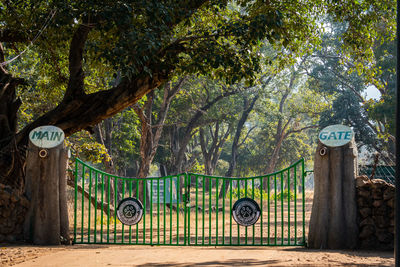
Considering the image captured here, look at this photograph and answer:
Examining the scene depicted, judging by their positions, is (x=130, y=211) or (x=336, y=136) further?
(x=130, y=211)

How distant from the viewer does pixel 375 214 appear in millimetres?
9227

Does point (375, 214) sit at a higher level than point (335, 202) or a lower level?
lower

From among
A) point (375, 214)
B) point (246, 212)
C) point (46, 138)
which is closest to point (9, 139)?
point (46, 138)

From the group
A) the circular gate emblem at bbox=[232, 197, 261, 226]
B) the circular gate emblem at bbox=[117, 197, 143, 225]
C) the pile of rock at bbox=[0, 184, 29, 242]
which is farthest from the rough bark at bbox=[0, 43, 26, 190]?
the circular gate emblem at bbox=[232, 197, 261, 226]

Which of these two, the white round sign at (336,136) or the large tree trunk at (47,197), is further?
the large tree trunk at (47,197)

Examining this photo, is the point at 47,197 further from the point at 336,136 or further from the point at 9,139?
the point at 336,136

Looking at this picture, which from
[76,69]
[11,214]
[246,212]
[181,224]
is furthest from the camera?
[181,224]

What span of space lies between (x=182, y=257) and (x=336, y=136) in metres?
3.55

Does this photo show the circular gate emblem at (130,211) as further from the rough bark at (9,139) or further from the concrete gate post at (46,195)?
the rough bark at (9,139)

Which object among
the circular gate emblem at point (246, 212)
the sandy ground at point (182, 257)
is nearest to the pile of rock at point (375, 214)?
the sandy ground at point (182, 257)

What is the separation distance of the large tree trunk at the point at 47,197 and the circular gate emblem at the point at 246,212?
331 cm

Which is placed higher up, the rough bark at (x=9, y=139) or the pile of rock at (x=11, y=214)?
the rough bark at (x=9, y=139)

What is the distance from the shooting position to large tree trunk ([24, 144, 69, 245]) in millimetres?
9680

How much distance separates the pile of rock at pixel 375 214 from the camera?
9148 millimetres
